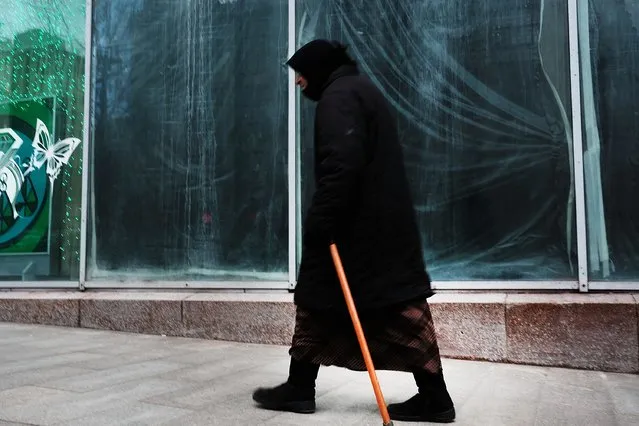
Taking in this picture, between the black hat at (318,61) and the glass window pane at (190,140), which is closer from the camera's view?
the black hat at (318,61)

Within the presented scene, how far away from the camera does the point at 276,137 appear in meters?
6.11

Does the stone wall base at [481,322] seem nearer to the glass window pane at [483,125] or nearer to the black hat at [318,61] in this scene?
the glass window pane at [483,125]

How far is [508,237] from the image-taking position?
17.4 ft

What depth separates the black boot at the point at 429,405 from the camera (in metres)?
3.15

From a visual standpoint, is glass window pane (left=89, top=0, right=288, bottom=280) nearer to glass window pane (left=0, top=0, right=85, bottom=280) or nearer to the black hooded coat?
glass window pane (left=0, top=0, right=85, bottom=280)

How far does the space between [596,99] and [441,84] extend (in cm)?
128

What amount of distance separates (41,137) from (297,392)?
17.5 feet

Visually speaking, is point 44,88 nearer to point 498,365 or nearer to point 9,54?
point 9,54

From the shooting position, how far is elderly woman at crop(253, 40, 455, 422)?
3.07 m

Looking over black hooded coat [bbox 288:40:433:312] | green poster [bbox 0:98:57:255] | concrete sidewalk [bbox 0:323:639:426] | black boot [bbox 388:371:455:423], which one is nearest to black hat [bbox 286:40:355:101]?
black hooded coat [bbox 288:40:433:312]

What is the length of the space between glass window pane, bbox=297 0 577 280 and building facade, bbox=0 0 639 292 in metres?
0.01

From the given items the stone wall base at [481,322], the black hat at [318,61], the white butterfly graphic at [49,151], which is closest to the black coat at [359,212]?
the black hat at [318,61]

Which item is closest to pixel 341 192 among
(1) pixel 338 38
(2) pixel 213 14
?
(1) pixel 338 38

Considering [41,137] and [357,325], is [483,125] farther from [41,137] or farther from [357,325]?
[41,137]
